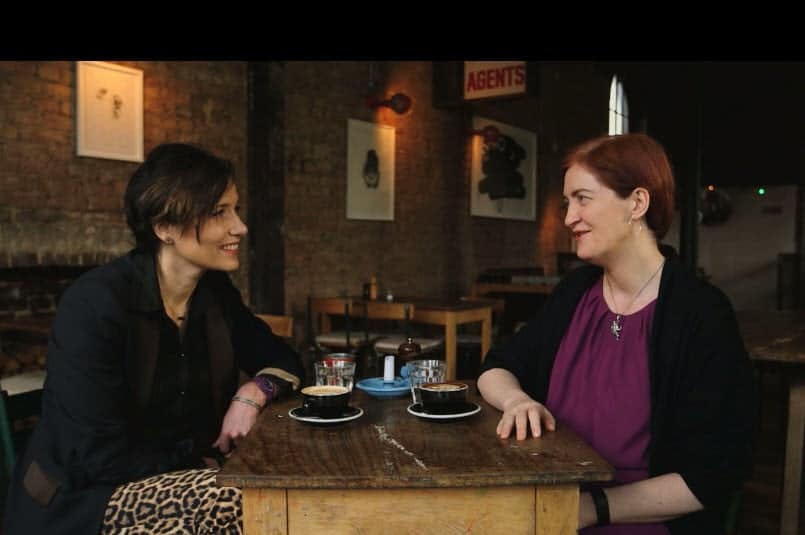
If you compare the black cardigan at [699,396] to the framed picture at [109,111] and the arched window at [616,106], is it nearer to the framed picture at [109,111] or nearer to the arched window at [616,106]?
the framed picture at [109,111]

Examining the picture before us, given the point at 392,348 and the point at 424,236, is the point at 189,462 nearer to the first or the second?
the point at 392,348

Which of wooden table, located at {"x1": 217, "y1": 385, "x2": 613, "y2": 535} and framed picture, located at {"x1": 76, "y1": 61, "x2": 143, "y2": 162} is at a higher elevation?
framed picture, located at {"x1": 76, "y1": 61, "x2": 143, "y2": 162}

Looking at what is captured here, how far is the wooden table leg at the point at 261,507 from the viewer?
3.91 ft

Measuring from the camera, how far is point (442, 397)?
1.52 m

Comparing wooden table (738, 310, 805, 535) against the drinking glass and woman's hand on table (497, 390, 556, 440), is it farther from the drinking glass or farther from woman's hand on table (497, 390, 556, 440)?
the drinking glass

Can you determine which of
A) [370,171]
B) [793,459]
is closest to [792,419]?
[793,459]

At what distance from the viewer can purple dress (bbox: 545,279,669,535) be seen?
151 cm

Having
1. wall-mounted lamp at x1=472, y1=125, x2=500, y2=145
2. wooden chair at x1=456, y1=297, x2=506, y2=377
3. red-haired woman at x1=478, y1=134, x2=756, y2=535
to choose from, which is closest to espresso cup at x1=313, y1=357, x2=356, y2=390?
red-haired woman at x1=478, y1=134, x2=756, y2=535

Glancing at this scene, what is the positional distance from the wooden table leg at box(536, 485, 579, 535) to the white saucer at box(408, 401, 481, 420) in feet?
1.06

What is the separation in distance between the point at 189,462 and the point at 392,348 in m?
3.40

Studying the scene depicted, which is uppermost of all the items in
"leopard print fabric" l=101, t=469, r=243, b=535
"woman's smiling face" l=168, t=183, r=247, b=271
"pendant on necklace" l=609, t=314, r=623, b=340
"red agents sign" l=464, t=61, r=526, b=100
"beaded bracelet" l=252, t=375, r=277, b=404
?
"red agents sign" l=464, t=61, r=526, b=100

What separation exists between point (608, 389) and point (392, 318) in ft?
11.8

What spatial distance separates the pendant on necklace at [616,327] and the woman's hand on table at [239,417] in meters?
0.94

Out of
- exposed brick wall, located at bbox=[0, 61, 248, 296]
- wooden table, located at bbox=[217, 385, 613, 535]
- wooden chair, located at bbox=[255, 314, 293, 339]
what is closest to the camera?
wooden table, located at bbox=[217, 385, 613, 535]
